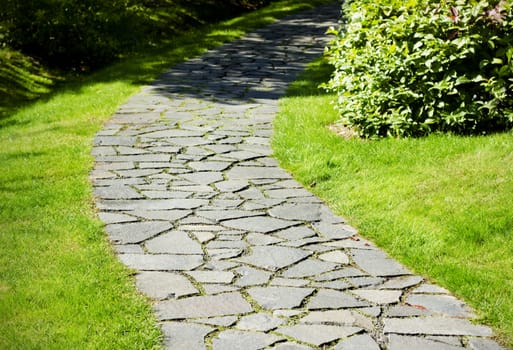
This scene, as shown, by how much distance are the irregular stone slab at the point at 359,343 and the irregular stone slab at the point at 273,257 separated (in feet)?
3.81

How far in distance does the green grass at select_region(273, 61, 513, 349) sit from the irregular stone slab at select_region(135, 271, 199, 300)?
63.5 inches

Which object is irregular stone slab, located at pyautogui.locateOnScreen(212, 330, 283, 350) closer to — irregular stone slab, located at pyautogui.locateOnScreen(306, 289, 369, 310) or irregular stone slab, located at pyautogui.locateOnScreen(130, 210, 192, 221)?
irregular stone slab, located at pyautogui.locateOnScreen(306, 289, 369, 310)

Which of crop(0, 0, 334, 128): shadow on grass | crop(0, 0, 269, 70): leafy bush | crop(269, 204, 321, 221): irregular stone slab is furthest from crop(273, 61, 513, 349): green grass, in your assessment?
crop(0, 0, 269, 70): leafy bush

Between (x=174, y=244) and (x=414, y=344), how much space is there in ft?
7.26

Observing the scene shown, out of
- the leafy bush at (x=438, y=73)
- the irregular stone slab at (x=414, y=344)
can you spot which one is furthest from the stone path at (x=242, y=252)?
the leafy bush at (x=438, y=73)

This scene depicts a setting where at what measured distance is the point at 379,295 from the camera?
514 centimetres

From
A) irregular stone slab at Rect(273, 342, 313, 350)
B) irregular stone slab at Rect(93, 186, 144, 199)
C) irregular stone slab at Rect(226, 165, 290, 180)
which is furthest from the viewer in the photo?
irregular stone slab at Rect(226, 165, 290, 180)

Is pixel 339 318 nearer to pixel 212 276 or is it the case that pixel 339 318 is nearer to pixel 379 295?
pixel 379 295

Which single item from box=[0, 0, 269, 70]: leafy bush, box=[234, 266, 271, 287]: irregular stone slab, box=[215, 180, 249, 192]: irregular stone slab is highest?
box=[0, 0, 269, 70]: leafy bush

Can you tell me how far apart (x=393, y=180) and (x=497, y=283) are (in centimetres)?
212

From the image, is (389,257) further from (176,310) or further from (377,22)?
(377,22)

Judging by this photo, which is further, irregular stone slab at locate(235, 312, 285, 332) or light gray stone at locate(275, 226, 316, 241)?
light gray stone at locate(275, 226, 316, 241)

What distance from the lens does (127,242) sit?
19.9 ft

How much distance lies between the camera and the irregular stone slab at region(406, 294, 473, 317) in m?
4.91
